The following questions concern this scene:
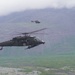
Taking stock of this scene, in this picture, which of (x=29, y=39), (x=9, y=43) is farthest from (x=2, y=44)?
(x=29, y=39)

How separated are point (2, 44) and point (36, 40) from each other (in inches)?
268

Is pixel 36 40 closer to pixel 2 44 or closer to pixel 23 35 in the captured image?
pixel 23 35

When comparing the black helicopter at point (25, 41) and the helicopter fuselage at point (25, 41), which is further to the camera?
the helicopter fuselage at point (25, 41)

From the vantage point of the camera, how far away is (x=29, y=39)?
2482 inches

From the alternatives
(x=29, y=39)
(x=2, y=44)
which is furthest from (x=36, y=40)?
(x=2, y=44)

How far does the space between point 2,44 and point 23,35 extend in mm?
4996

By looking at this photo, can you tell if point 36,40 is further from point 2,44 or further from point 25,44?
point 2,44

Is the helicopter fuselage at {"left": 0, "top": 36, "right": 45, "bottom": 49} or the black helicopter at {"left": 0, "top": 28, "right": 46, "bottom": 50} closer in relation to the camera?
the black helicopter at {"left": 0, "top": 28, "right": 46, "bottom": 50}

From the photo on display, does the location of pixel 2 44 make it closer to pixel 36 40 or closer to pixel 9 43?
pixel 9 43

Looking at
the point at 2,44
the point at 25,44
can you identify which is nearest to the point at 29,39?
the point at 25,44

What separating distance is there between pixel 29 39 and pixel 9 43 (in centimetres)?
430

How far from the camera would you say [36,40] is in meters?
64.1

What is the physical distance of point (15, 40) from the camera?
63.2m

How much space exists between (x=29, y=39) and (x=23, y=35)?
138 centimetres
